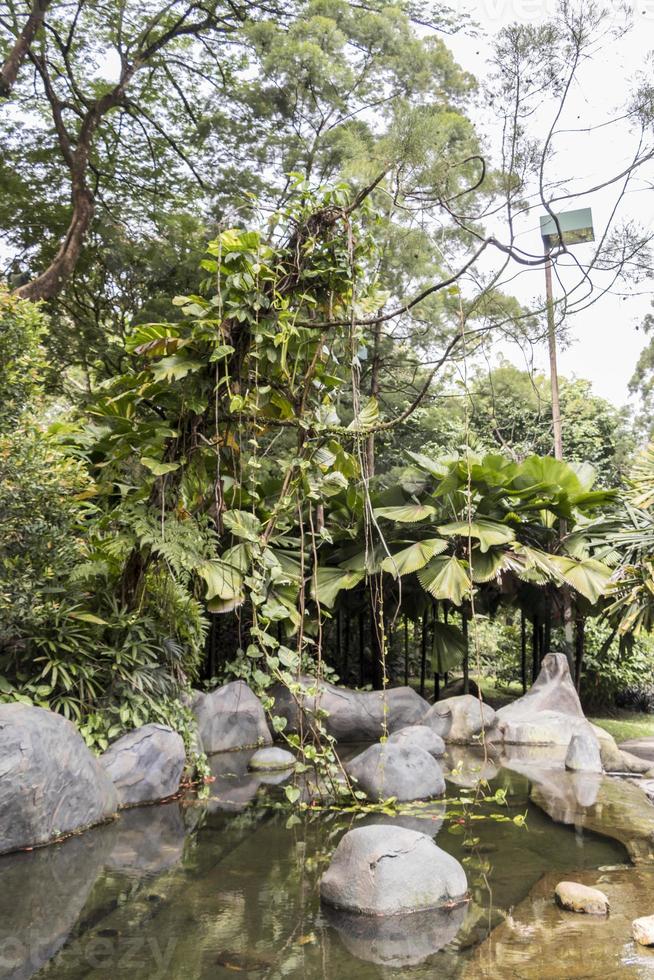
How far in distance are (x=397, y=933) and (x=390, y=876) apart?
33 cm

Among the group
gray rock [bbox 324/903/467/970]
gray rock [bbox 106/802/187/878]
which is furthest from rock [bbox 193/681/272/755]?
gray rock [bbox 324/903/467/970]

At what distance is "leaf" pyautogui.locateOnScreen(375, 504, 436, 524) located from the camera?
32.3 ft

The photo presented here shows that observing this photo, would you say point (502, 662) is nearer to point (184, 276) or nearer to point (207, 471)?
point (184, 276)

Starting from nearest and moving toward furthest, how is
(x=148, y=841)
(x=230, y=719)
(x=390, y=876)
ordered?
1. (x=390, y=876)
2. (x=148, y=841)
3. (x=230, y=719)

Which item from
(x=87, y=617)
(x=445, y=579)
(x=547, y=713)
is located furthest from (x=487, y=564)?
(x=87, y=617)

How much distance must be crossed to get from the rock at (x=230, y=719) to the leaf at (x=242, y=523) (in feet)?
11.7

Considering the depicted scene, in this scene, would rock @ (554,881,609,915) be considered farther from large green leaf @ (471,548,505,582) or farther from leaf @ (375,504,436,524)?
leaf @ (375,504,436,524)

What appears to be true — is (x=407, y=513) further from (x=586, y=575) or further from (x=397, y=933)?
(x=397, y=933)

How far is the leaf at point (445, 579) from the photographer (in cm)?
911

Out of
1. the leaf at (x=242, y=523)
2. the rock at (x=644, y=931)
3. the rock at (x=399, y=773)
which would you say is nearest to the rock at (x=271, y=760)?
the rock at (x=399, y=773)

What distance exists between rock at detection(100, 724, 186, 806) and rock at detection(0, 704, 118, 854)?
0.42 m

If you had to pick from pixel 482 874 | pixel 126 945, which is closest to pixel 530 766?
pixel 482 874

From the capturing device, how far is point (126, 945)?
350cm

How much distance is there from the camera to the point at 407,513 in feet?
32.7
